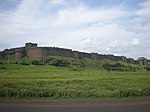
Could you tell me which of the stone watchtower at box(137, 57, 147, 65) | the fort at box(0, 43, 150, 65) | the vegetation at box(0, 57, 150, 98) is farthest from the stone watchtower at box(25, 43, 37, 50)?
the stone watchtower at box(137, 57, 147, 65)

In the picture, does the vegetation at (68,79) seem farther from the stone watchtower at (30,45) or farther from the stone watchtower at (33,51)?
the stone watchtower at (30,45)

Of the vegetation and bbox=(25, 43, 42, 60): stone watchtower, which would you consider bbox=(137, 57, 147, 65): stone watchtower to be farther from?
bbox=(25, 43, 42, 60): stone watchtower

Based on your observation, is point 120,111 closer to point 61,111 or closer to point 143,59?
point 61,111

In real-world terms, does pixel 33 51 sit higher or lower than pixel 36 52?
higher

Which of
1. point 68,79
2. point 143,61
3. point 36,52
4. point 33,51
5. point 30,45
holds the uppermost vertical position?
point 30,45

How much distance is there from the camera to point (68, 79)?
1832 inches

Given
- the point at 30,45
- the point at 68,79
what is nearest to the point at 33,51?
the point at 30,45

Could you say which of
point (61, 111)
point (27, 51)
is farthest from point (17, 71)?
point (61, 111)

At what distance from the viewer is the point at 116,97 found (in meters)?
22.2

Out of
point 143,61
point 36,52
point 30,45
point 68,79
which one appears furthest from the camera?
point 143,61

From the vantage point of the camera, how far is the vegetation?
22.7 metres

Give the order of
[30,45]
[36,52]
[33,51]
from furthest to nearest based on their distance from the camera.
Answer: [33,51], [36,52], [30,45]

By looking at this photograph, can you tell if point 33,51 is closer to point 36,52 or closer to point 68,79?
point 36,52

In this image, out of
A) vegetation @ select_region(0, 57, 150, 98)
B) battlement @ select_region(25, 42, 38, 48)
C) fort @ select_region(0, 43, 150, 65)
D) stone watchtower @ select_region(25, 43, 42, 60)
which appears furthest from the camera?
stone watchtower @ select_region(25, 43, 42, 60)
